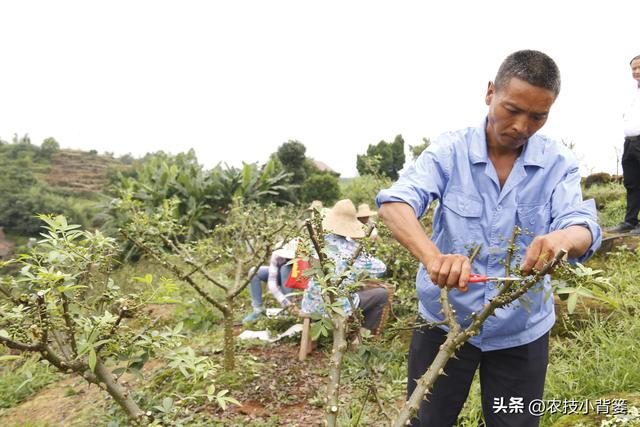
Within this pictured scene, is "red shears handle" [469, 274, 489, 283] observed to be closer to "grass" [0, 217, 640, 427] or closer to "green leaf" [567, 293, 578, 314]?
"green leaf" [567, 293, 578, 314]

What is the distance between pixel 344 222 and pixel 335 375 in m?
2.55

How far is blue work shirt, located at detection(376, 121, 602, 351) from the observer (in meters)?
1.59

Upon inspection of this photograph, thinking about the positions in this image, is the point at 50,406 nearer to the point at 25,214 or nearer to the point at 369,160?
the point at 369,160

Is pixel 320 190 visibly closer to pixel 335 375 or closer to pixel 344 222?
pixel 344 222

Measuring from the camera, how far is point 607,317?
329 centimetres

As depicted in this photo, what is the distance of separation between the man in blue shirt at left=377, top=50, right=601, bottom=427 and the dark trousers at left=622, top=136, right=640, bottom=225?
3.67 m

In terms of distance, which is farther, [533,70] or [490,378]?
[490,378]

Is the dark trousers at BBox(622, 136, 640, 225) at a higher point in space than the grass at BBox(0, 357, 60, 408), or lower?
higher

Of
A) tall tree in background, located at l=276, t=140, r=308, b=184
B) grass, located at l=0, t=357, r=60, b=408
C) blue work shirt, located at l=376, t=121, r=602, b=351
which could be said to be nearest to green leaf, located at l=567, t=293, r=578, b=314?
blue work shirt, located at l=376, t=121, r=602, b=351

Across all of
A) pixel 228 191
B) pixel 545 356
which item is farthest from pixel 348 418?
pixel 228 191

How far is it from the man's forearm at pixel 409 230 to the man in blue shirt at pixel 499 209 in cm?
3

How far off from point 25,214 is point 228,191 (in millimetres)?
23148

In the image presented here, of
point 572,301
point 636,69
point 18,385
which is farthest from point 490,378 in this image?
point 18,385

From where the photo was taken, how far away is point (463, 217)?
162cm
